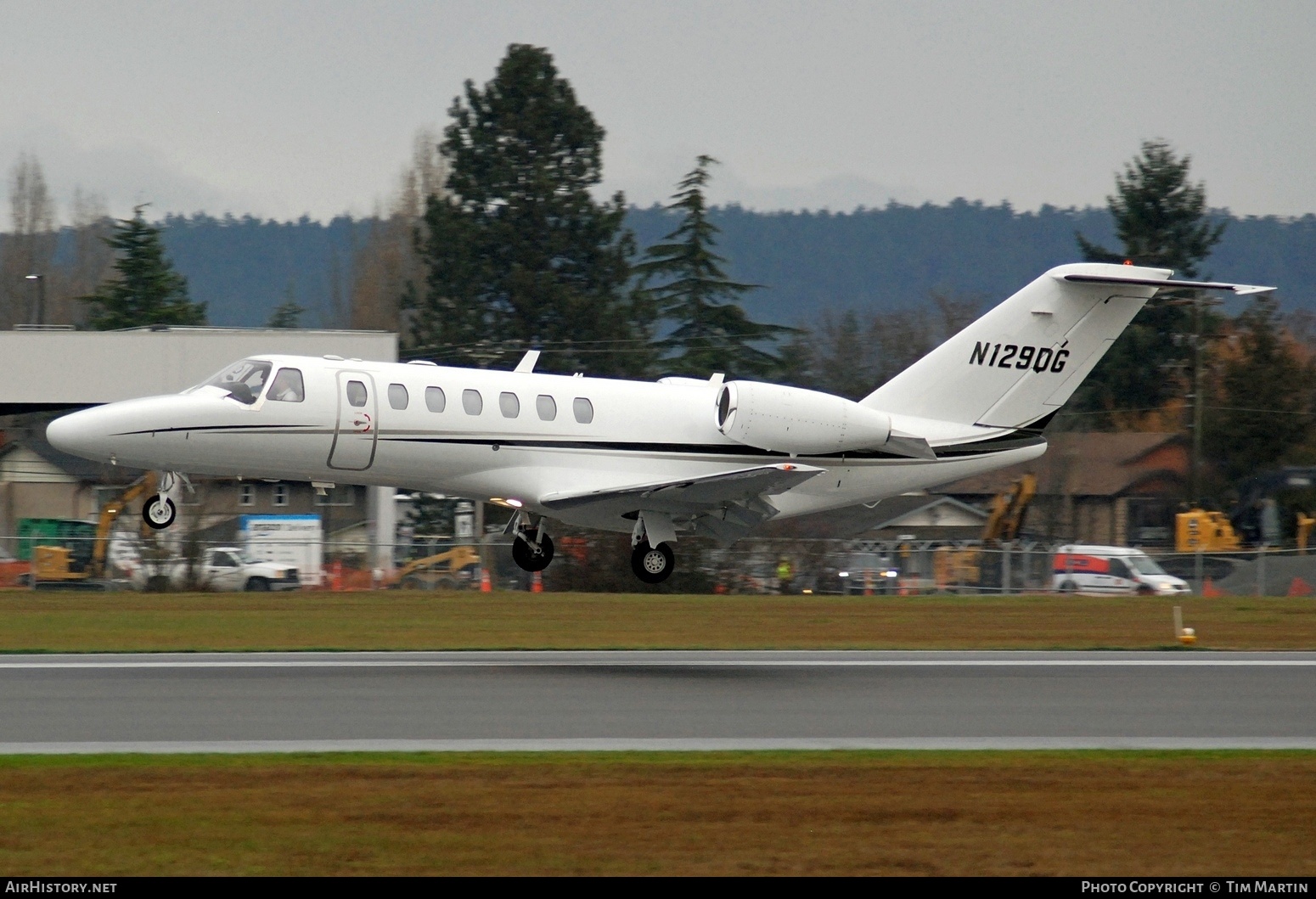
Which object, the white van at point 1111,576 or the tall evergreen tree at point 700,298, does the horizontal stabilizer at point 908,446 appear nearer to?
the white van at point 1111,576

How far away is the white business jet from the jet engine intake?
0.09ft

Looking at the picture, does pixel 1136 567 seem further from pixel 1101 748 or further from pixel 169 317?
pixel 169 317

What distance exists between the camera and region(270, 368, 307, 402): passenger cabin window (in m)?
21.2

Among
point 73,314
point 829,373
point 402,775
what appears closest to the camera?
point 402,775

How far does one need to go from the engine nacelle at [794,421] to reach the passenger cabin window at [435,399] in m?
4.17

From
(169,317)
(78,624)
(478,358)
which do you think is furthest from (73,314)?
Result: (78,624)

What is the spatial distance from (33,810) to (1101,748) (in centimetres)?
1014

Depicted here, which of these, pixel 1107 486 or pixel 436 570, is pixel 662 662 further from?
pixel 1107 486

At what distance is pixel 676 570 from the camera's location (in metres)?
40.9

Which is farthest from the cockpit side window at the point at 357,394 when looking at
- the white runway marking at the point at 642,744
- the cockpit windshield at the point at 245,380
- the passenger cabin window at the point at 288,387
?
the white runway marking at the point at 642,744

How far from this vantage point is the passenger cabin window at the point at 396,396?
21.7m

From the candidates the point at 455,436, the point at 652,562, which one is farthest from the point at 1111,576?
the point at 455,436

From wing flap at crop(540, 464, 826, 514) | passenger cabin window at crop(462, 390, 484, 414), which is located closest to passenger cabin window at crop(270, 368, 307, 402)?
passenger cabin window at crop(462, 390, 484, 414)

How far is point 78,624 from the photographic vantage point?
28.1m
